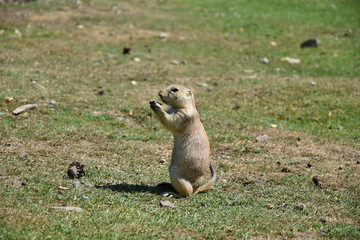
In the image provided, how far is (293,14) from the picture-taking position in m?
24.5

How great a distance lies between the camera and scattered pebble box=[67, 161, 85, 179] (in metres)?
6.89

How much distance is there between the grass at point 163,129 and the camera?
5910 millimetres

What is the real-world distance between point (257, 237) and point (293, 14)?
20572 mm

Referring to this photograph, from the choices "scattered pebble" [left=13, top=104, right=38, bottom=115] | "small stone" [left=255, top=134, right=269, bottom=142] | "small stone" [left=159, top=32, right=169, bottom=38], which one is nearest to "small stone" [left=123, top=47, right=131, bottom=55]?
"small stone" [left=159, top=32, right=169, bottom=38]

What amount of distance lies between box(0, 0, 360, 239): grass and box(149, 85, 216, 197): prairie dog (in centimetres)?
31

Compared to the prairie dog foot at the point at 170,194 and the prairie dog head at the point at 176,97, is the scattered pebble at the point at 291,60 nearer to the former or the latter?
the prairie dog head at the point at 176,97

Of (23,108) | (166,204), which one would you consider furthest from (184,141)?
(23,108)

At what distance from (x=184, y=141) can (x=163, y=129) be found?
12.5 feet

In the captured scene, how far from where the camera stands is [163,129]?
33.9ft

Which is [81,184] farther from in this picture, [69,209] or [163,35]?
[163,35]

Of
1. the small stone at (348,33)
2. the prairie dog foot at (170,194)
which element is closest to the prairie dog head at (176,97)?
the prairie dog foot at (170,194)

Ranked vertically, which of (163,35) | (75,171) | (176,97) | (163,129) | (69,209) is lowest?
(163,35)

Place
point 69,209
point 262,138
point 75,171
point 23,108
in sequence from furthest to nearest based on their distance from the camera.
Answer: point 262,138
point 23,108
point 75,171
point 69,209

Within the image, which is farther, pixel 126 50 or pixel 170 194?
pixel 126 50
